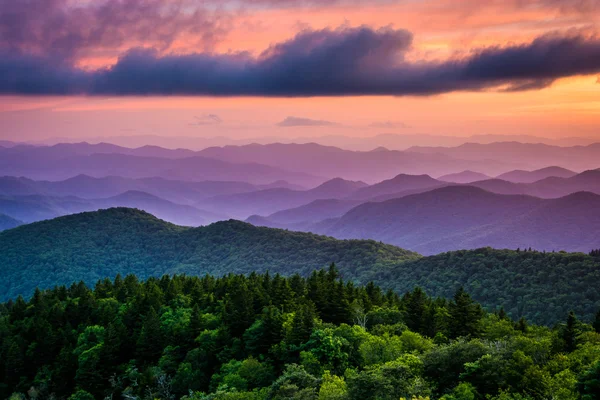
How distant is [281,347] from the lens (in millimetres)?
57250

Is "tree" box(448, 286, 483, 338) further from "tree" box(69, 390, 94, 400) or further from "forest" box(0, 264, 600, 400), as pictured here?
"tree" box(69, 390, 94, 400)

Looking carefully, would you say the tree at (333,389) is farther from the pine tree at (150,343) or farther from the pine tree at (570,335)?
the pine tree at (150,343)

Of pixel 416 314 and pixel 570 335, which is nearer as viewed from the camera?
pixel 570 335

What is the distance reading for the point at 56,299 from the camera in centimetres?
8938

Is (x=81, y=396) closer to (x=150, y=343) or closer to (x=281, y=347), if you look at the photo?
(x=150, y=343)

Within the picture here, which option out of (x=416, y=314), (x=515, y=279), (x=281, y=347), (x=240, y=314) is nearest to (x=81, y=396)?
(x=240, y=314)

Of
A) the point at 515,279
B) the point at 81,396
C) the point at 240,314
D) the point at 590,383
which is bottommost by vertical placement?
the point at 81,396

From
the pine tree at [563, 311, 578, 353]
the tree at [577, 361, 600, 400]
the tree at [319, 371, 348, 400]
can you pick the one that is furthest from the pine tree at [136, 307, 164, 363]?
the tree at [577, 361, 600, 400]

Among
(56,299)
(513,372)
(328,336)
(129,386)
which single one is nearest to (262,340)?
(328,336)

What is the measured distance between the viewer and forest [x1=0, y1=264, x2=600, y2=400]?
40.3m

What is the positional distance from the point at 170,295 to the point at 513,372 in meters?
59.7

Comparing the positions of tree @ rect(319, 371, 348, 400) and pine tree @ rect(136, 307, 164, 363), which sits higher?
tree @ rect(319, 371, 348, 400)

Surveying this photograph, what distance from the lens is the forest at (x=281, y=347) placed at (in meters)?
40.3

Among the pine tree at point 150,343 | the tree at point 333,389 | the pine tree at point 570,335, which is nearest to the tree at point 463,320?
the pine tree at point 570,335
